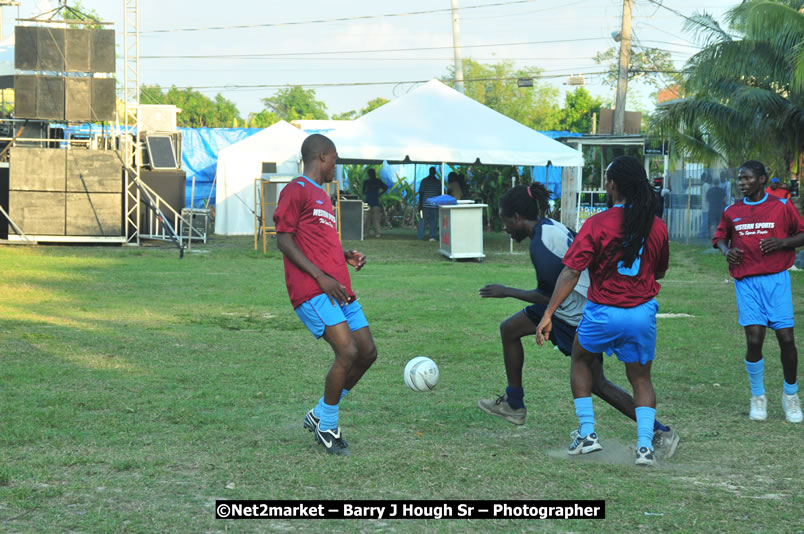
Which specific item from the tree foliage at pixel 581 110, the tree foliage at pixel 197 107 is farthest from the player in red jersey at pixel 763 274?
the tree foliage at pixel 197 107

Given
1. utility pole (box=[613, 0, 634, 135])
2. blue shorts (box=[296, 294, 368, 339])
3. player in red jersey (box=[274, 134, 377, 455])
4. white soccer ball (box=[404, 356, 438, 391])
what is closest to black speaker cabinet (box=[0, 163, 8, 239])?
white soccer ball (box=[404, 356, 438, 391])

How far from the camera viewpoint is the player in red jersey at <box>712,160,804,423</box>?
6645 mm

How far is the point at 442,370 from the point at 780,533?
4.59 metres

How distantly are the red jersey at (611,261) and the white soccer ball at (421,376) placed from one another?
6.14 ft

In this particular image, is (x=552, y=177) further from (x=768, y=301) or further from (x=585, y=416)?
(x=585, y=416)

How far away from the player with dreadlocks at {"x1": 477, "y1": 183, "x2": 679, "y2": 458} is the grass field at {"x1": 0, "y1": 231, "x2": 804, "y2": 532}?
1.04ft

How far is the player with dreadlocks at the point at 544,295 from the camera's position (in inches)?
222

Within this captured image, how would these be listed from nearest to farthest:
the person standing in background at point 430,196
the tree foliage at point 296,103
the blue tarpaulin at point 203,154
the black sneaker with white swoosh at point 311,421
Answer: the black sneaker with white swoosh at point 311,421 → the person standing in background at point 430,196 → the blue tarpaulin at point 203,154 → the tree foliage at point 296,103

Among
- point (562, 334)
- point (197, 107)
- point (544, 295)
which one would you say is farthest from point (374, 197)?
point (197, 107)

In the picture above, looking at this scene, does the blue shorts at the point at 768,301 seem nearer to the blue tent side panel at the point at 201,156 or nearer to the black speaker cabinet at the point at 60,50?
the black speaker cabinet at the point at 60,50

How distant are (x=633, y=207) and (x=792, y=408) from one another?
8.03 ft

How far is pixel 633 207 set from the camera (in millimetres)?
5137

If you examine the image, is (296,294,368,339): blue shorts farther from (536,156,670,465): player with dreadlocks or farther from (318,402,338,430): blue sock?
(536,156,670,465): player with dreadlocks

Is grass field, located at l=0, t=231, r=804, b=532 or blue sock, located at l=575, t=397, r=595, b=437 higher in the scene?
blue sock, located at l=575, t=397, r=595, b=437
